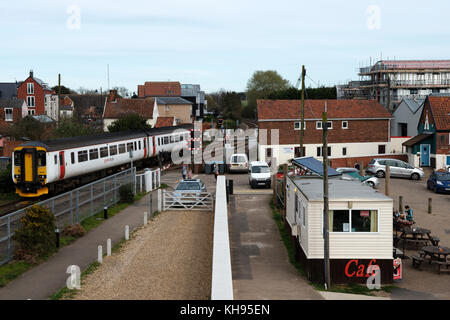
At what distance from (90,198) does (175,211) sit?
14.7ft

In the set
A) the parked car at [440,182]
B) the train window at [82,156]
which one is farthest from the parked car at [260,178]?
the train window at [82,156]

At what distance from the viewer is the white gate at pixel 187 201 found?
26.8 meters

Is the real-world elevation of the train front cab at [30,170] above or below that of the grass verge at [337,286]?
above

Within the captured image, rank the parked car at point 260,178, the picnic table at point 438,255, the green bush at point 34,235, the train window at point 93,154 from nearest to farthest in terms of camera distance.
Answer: the picnic table at point 438,255
the green bush at point 34,235
the train window at point 93,154
the parked car at point 260,178

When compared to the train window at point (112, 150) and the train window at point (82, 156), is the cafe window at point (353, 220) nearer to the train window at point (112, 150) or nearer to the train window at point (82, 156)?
the train window at point (82, 156)

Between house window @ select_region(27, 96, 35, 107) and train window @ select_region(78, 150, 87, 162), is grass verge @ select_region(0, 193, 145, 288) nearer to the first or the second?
train window @ select_region(78, 150, 87, 162)

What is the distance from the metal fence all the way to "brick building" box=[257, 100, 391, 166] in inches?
768

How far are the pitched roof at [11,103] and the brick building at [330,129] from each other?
43.1 m

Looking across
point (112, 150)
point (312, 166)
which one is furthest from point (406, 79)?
point (312, 166)

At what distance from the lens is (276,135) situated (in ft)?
157

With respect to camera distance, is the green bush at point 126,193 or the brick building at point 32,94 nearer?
the green bush at point 126,193

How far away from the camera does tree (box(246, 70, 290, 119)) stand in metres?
122
